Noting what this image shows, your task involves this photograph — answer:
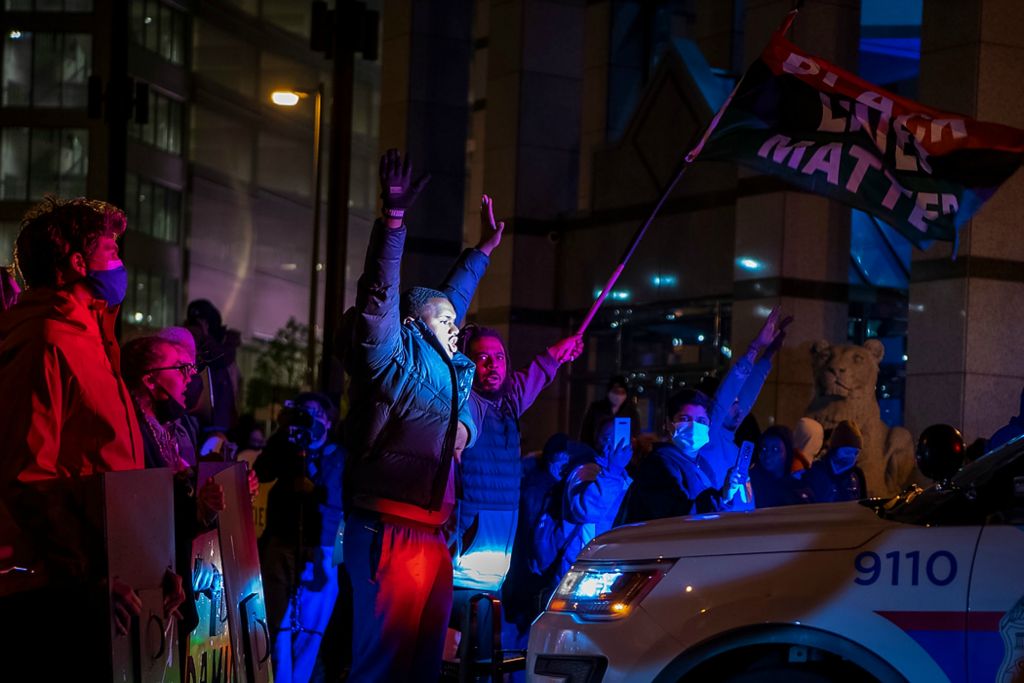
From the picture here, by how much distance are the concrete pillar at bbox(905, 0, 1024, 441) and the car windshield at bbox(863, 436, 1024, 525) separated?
26.3 ft

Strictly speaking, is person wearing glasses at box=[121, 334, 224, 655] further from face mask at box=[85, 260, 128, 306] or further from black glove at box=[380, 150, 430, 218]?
black glove at box=[380, 150, 430, 218]

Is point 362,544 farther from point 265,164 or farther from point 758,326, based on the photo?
point 265,164

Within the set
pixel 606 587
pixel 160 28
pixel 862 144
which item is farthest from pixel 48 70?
pixel 606 587

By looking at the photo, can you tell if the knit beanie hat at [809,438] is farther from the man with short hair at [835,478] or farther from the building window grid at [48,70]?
the building window grid at [48,70]

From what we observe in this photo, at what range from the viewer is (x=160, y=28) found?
59.5 m

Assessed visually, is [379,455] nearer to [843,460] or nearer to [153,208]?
[843,460]

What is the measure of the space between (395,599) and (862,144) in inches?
186

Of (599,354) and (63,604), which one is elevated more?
(599,354)

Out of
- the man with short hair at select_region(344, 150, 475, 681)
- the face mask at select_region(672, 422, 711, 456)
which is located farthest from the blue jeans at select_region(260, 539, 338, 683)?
the man with short hair at select_region(344, 150, 475, 681)

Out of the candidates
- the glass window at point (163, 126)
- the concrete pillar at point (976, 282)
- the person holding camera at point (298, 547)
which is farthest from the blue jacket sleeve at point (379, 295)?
the glass window at point (163, 126)

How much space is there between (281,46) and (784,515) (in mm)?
61920

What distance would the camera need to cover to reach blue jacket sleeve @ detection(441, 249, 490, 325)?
302 inches

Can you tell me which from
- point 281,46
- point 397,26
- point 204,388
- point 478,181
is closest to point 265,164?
point 281,46

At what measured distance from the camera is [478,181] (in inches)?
1121
